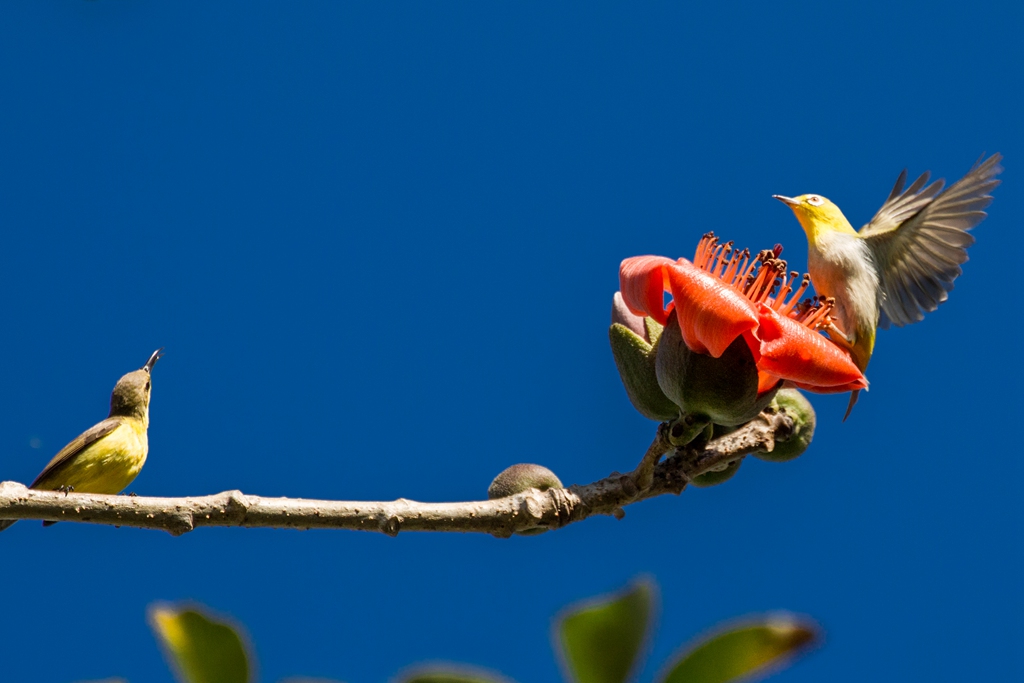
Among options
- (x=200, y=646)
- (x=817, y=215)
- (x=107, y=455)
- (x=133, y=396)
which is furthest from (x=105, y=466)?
(x=200, y=646)

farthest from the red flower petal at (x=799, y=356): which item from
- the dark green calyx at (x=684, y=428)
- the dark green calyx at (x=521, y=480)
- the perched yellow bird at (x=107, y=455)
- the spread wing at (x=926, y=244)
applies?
the perched yellow bird at (x=107, y=455)

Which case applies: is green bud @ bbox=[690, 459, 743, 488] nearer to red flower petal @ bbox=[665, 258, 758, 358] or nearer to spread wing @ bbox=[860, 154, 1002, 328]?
red flower petal @ bbox=[665, 258, 758, 358]

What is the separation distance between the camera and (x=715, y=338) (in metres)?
1.90

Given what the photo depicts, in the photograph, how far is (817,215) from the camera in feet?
11.0

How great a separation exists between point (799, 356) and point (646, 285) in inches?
15.1

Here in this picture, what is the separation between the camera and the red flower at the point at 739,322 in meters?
1.92

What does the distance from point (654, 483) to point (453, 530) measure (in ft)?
2.06

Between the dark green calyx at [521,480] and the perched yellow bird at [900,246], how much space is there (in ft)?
4.54

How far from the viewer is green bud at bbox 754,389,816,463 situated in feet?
7.77

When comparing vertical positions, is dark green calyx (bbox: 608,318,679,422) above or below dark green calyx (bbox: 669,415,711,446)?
above

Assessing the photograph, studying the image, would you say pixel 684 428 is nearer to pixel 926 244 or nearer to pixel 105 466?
pixel 926 244

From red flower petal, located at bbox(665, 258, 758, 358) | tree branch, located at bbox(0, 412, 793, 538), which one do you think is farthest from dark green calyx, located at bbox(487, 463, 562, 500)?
red flower petal, located at bbox(665, 258, 758, 358)

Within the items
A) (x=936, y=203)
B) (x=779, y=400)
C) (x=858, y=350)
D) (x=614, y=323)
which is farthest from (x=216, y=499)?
(x=936, y=203)

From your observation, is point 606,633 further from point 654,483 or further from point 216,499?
point 654,483
